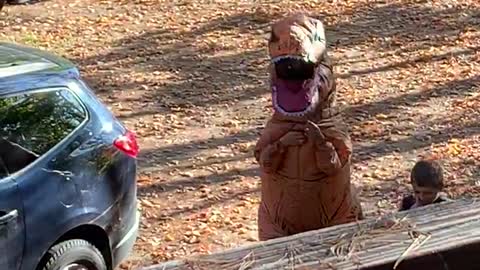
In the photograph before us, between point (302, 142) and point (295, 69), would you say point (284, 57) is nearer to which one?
point (295, 69)

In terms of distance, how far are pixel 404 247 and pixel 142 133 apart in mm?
8461

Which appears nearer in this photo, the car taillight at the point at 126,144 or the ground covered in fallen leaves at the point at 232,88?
the car taillight at the point at 126,144

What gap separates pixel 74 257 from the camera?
5.89 metres

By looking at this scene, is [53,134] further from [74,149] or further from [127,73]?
[127,73]

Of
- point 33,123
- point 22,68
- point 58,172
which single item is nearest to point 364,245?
point 58,172

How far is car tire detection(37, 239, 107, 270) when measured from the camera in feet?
18.9

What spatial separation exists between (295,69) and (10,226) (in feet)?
6.68

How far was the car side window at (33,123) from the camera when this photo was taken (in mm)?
5609

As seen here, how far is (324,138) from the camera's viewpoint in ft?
15.0

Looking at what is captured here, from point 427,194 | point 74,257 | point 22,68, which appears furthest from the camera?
point 22,68

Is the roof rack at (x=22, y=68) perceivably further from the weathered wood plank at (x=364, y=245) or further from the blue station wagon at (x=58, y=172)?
the weathered wood plank at (x=364, y=245)

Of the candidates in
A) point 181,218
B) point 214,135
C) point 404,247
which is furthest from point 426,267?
point 214,135

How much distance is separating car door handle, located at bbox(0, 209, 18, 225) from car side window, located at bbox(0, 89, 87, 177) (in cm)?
24

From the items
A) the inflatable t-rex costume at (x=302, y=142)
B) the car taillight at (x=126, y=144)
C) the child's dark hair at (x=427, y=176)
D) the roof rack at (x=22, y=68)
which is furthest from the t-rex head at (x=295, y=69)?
the roof rack at (x=22, y=68)
